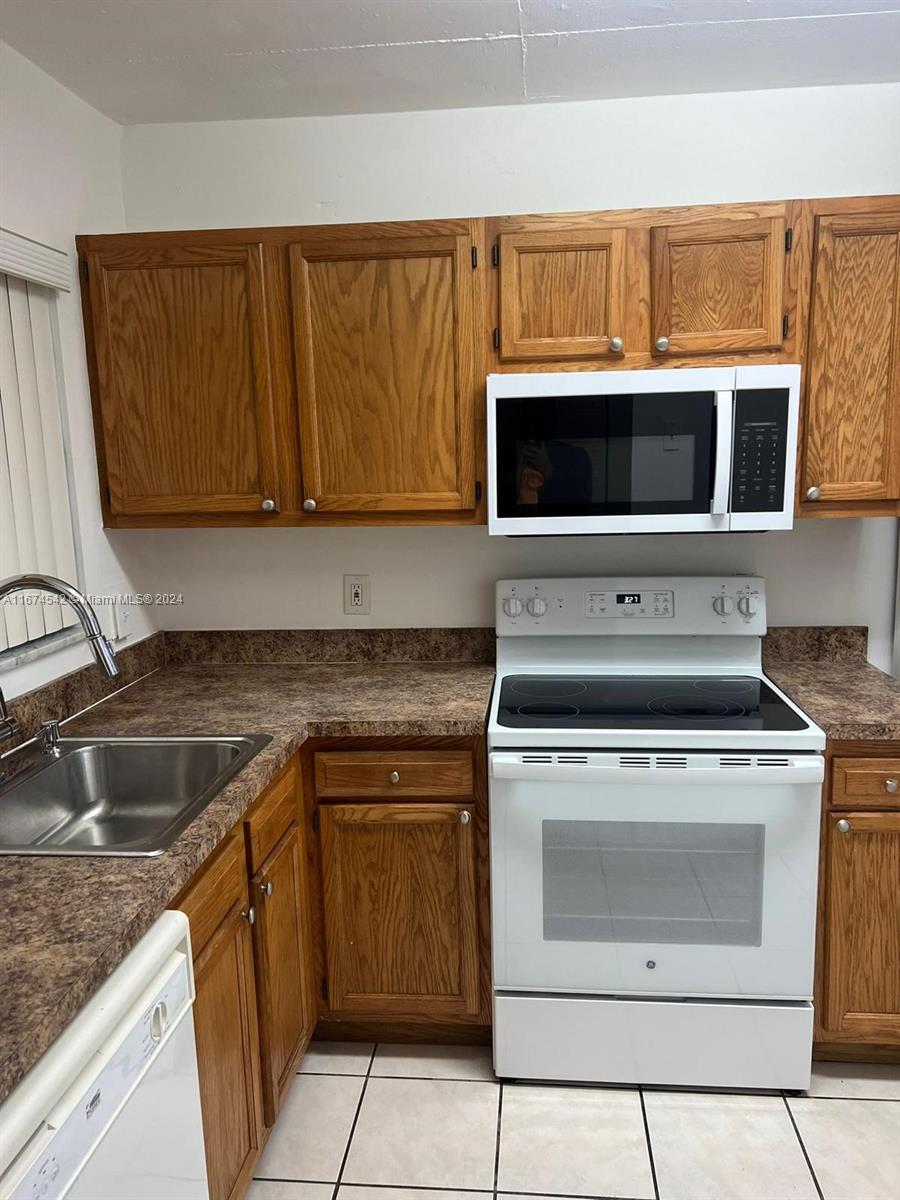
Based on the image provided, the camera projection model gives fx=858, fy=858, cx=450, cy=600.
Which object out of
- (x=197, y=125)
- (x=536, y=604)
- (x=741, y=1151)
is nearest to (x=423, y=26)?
(x=197, y=125)

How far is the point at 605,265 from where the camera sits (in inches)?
81.7

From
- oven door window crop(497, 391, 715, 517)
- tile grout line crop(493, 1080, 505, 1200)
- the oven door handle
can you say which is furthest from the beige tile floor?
oven door window crop(497, 391, 715, 517)

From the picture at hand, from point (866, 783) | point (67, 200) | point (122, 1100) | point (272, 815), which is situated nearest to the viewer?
point (122, 1100)

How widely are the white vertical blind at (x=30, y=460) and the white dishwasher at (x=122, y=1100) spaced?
98 cm

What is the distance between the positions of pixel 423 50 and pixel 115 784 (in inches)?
71.2

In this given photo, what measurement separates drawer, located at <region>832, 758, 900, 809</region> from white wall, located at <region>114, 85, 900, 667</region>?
61 cm

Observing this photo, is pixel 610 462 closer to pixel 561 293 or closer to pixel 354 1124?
pixel 561 293

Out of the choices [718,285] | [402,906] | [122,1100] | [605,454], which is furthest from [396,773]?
[718,285]

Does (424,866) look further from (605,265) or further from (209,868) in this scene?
(605,265)

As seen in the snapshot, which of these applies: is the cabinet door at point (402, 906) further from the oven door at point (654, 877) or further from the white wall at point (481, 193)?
the white wall at point (481, 193)

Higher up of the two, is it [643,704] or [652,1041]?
[643,704]

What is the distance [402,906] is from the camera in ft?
6.96

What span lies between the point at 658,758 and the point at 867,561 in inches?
38.9

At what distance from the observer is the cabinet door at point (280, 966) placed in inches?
69.2
